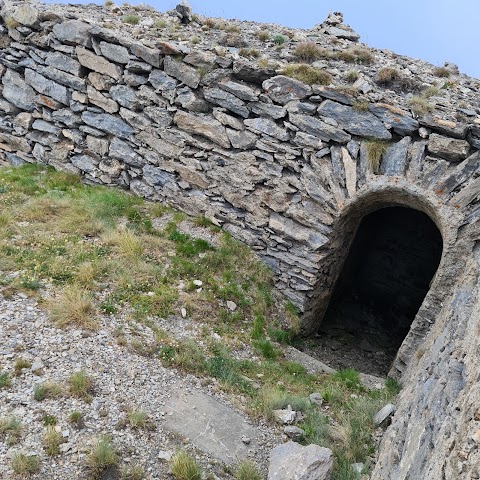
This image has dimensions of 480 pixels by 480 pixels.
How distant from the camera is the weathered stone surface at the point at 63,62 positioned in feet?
37.2

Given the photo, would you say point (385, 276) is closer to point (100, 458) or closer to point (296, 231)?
point (296, 231)

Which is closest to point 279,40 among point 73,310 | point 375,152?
point 375,152

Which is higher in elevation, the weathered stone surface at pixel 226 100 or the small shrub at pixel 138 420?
the weathered stone surface at pixel 226 100

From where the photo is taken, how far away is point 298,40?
11.4 meters

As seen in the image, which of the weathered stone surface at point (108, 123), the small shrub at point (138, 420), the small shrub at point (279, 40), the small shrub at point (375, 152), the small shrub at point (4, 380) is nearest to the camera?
the small shrub at point (138, 420)

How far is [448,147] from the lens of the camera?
315 inches

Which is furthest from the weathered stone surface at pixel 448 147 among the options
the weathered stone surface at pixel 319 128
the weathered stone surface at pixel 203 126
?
the weathered stone surface at pixel 203 126

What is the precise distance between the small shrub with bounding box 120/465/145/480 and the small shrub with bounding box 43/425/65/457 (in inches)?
28.8

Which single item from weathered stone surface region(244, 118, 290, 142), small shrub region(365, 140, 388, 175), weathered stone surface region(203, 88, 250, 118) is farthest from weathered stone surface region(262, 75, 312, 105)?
small shrub region(365, 140, 388, 175)

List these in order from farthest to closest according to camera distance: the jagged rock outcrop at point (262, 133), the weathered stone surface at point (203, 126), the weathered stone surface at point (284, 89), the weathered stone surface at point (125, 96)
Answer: the weathered stone surface at point (125, 96) → the weathered stone surface at point (203, 126) → the weathered stone surface at point (284, 89) → the jagged rock outcrop at point (262, 133)

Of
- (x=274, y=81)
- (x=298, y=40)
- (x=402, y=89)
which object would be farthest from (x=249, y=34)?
(x=402, y=89)

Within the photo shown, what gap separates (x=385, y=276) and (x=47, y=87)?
976 centimetres

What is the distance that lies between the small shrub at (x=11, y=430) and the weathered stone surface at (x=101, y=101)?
7300mm

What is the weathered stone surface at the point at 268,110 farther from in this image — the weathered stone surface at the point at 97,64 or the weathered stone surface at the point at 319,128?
the weathered stone surface at the point at 97,64
